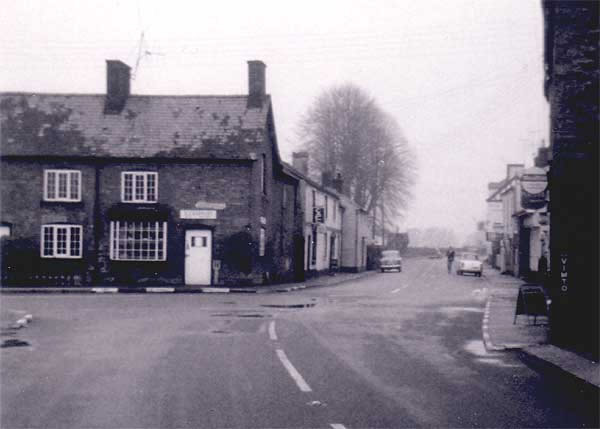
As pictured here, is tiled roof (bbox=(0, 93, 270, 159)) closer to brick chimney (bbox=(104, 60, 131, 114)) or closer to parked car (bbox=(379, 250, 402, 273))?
brick chimney (bbox=(104, 60, 131, 114))

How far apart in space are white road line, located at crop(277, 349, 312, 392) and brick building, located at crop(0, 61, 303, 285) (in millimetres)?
22989

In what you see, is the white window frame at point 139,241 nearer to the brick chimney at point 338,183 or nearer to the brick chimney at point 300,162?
the brick chimney at point 300,162

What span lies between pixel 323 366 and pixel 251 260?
24.6 meters

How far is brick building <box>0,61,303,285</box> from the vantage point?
36.3 meters

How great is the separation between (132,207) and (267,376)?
2657 cm

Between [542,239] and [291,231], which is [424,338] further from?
[542,239]

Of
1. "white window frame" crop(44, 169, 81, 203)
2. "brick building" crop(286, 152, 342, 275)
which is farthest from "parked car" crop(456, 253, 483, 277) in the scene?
"white window frame" crop(44, 169, 81, 203)

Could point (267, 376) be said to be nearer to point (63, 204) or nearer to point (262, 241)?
point (262, 241)

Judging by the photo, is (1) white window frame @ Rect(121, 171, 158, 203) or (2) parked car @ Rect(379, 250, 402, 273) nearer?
(1) white window frame @ Rect(121, 171, 158, 203)

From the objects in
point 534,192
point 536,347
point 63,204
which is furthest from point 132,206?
point 536,347

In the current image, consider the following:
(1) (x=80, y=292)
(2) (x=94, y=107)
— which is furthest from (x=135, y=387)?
(2) (x=94, y=107)

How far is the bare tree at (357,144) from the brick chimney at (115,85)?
1341 inches

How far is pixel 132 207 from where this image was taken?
120 feet

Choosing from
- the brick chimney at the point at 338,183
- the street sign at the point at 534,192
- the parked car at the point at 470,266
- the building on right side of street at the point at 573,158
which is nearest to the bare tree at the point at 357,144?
the brick chimney at the point at 338,183
